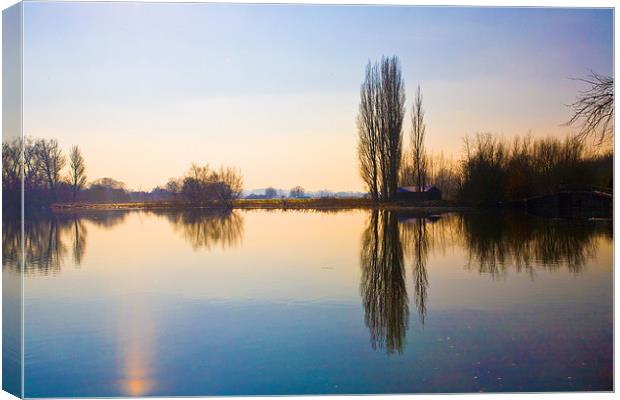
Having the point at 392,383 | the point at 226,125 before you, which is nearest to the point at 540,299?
the point at 392,383

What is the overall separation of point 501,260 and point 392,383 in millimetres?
3852

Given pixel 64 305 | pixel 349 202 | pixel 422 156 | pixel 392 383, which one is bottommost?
pixel 392 383

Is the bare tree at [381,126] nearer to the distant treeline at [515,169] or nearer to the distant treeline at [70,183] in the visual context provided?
the distant treeline at [515,169]

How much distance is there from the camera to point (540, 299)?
6.19 metres

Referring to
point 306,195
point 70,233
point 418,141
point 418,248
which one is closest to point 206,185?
point 306,195

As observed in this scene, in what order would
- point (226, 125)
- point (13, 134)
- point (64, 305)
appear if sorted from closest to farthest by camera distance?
point (13, 134), point (64, 305), point (226, 125)

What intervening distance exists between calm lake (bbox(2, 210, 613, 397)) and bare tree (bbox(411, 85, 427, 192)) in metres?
0.62

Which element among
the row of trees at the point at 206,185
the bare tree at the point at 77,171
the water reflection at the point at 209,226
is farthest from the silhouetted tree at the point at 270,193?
the bare tree at the point at 77,171

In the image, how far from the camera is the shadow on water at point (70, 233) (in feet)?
17.6

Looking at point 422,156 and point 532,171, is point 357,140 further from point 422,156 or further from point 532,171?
→ point 532,171

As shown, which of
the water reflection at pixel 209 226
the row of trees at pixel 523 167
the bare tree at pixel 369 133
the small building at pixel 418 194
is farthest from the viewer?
the small building at pixel 418 194

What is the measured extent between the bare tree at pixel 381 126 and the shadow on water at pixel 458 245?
48cm

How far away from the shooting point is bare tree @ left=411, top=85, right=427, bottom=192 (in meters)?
7.03

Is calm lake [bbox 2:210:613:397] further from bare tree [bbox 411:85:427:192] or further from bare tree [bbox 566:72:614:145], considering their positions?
bare tree [bbox 566:72:614:145]
